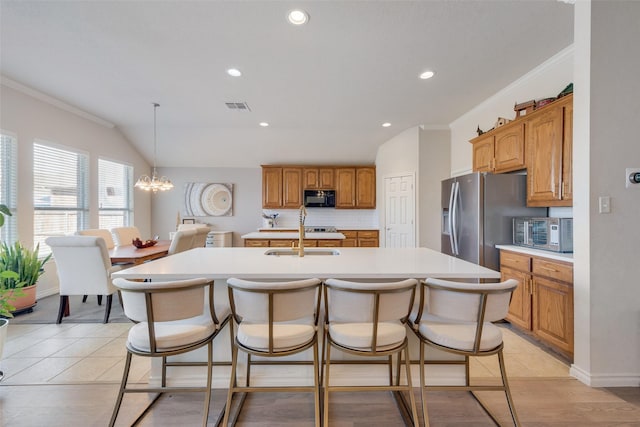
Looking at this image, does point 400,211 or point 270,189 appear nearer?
point 400,211

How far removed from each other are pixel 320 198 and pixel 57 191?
4.46m

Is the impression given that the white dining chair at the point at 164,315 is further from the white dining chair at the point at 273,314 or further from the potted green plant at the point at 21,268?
the potted green plant at the point at 21,268

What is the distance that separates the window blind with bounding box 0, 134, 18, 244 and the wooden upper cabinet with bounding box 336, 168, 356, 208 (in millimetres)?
5102

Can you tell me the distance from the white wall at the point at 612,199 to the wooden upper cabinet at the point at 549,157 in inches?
14.1

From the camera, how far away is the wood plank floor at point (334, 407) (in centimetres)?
161

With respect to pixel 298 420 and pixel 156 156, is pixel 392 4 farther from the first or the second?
pixel 156 156

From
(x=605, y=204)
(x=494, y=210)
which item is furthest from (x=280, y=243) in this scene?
(x=605, y=204)

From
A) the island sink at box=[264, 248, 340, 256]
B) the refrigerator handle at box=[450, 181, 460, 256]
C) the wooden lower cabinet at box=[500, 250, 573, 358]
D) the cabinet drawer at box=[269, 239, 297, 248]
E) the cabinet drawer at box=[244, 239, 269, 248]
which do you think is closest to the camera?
the wooden lower cabinet at box=[500, 250, 573, 358]

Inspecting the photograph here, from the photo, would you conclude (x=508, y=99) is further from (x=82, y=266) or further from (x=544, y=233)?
(x=82, y=266)

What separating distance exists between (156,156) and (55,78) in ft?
9.76

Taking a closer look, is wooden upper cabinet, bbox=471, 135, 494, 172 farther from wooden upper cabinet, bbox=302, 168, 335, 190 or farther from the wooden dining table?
the wooden dining table

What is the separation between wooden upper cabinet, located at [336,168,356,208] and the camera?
251 inches

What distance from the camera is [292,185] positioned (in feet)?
20.8

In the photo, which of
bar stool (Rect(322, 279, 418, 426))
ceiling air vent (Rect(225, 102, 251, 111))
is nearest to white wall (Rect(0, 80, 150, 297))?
ceiling air vent (Rect(225, 102, 251, 111))
